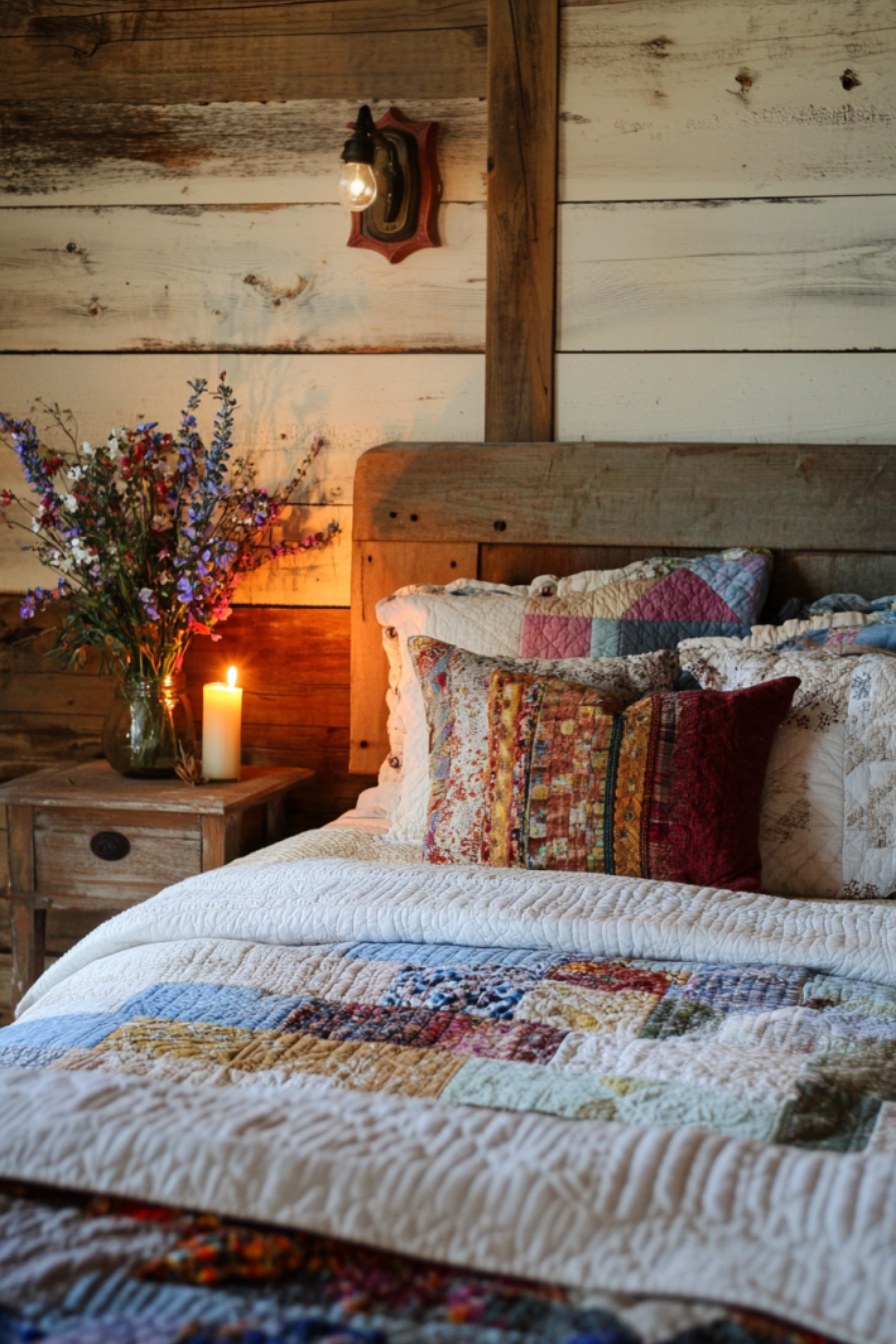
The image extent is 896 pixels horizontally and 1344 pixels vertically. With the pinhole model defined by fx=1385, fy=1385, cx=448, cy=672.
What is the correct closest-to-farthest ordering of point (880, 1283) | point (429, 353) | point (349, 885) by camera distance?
point (880, 1283)
point (349, 885)
point (429, 353)

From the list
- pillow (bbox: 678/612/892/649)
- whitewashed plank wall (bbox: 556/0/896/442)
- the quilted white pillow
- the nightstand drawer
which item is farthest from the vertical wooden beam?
the nightstand drawer

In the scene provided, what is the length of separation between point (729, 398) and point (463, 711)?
87cm

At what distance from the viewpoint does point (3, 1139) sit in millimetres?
922

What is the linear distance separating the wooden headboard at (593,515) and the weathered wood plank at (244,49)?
677 mm

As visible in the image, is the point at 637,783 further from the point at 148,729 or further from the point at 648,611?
the point at 148,729

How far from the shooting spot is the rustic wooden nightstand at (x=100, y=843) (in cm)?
229

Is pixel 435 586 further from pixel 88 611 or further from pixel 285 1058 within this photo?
pixel 285 1058

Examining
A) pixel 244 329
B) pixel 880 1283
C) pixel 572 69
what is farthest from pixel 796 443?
pixel 880 1283

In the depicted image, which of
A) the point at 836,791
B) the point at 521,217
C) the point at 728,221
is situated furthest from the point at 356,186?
the point at 836,791

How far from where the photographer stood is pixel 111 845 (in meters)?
2.32

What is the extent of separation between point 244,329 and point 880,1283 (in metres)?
2.16

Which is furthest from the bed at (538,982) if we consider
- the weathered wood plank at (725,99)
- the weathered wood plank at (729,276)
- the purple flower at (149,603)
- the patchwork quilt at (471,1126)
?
the weathered wood plank at (725,99)

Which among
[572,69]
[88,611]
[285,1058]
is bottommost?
[285,1058]

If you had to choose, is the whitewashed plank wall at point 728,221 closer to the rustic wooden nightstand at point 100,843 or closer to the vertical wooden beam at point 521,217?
the vertical wooden beam at point 521,217
